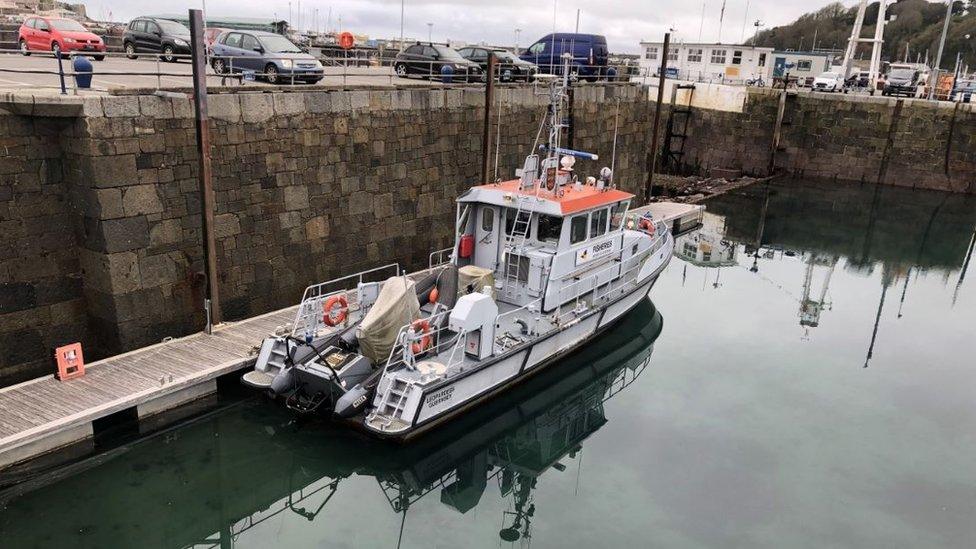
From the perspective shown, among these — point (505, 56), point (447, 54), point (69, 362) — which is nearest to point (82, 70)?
point (69, 362)

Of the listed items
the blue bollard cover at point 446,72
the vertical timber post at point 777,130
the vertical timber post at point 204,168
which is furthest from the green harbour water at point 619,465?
the vertical timber post at point 777,130

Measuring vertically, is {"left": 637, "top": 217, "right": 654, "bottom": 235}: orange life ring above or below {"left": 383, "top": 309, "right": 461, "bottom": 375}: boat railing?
above

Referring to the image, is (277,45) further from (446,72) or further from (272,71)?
(446,72)

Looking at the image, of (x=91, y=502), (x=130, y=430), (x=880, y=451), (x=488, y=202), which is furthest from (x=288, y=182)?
(x=880, y=451)

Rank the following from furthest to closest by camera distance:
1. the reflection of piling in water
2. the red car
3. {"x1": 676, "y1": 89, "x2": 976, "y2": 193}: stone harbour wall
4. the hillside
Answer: the hillside, {"x1": 676, "y1": 89, "x2": 976, "y2": 193}: stone harbour wall, the reflection of piling in water, the red car

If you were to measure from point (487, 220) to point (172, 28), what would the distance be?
9.74 metres

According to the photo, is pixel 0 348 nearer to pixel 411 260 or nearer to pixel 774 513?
pixel 411 260

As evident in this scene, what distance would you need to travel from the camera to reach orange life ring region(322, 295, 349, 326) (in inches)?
400

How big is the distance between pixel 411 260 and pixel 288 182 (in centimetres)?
370

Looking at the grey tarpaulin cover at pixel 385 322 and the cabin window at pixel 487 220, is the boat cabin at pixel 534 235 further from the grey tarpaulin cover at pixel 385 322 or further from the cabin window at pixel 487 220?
the grey tarpaulin cover at pixel 385 322

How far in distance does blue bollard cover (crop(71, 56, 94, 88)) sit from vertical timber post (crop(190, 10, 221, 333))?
1442mm

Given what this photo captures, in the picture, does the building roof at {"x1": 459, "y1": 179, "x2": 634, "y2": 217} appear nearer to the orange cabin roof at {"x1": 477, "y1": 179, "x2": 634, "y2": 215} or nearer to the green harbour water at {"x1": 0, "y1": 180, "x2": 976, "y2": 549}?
the orange cabin roof at {"x1": 477, "y1": 179, "x2": 634, "y2": 215}

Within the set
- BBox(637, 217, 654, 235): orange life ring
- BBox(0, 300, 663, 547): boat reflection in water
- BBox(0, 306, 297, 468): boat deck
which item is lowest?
BBox(0, 300, 663, 547): boat reflection in water

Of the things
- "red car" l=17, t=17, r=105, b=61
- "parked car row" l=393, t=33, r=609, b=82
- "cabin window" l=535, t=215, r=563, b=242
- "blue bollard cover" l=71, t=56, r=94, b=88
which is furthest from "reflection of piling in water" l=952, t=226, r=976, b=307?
"red car" l=17, t=17, r=105, b=61
